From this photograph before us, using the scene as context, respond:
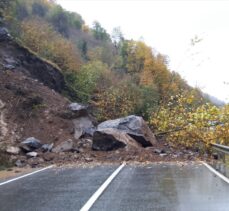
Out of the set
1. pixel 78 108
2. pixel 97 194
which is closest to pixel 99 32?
pixel 78 108

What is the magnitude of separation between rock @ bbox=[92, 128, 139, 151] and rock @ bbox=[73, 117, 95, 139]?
2405 mm

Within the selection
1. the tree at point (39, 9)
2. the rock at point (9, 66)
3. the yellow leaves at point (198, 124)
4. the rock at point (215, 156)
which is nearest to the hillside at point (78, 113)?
the yellow leaves at point (198, 124)

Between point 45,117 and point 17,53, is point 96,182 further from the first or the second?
point 17,53

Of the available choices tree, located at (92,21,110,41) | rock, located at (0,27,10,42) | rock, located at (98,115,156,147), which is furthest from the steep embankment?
Answer: tree, located at (92,21,110,41)

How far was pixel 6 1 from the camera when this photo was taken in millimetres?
40781

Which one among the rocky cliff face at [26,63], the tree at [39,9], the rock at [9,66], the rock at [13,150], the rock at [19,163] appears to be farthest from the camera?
the tree at [39,9]

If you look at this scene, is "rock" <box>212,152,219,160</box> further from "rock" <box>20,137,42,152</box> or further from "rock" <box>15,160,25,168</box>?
"rock" <box>20,137,42,152</box>

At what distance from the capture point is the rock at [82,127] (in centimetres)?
2438

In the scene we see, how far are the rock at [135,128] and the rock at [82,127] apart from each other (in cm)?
128

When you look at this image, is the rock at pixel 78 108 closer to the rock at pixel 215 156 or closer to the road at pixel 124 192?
the rock at pixel 215 156

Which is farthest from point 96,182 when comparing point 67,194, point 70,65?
point 70,65

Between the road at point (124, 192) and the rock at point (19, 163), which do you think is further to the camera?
the rock at point (19, 163)

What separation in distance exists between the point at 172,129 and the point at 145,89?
18.9m

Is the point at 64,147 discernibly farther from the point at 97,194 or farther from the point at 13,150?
the point at 97,194
